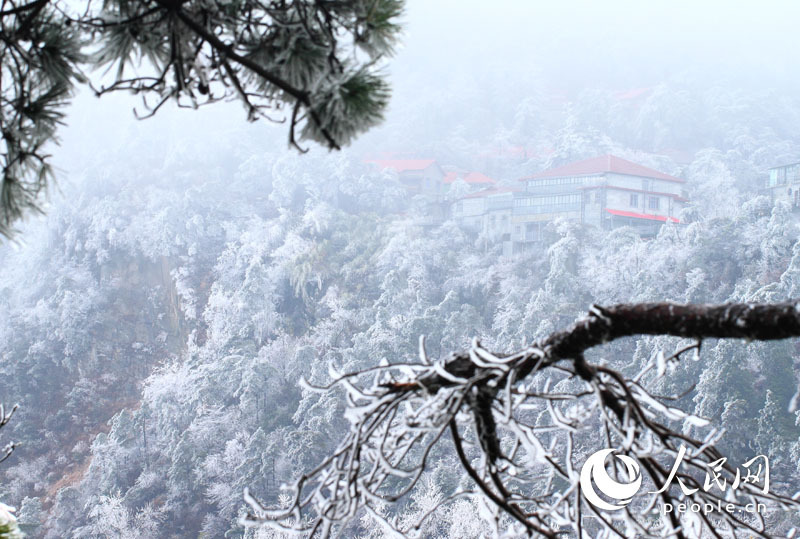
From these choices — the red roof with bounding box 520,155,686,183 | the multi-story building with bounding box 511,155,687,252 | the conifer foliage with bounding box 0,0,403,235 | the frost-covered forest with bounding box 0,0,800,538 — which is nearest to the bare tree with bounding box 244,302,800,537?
the conifer foliage with bounding box 0,0,403,235

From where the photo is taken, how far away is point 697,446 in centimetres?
60

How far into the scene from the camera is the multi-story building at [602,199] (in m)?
10.7

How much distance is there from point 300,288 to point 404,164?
3.94 metres

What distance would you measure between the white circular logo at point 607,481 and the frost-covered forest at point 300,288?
21.4ft

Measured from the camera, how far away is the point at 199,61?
2.43 feet

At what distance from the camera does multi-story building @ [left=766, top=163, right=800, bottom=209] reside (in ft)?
33.6

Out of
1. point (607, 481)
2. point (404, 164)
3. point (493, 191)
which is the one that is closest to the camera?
point (607, 481)

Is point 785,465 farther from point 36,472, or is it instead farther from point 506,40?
point 506,40

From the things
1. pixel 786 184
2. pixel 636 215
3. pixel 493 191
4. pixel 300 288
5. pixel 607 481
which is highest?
pixel 786 184

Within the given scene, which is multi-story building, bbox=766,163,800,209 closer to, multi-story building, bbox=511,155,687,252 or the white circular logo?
multi-story building, bbox=511,155,687,252

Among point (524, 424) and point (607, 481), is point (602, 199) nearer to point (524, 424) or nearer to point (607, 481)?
point (607, 481)

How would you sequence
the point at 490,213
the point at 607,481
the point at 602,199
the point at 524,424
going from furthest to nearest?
the point at 490,213
the point at 602,199
the point at 607,481
the point at 524,424

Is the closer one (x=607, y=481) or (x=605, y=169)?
(x=607, y=481)

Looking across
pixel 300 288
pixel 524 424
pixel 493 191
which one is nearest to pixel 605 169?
pixel 493 191
